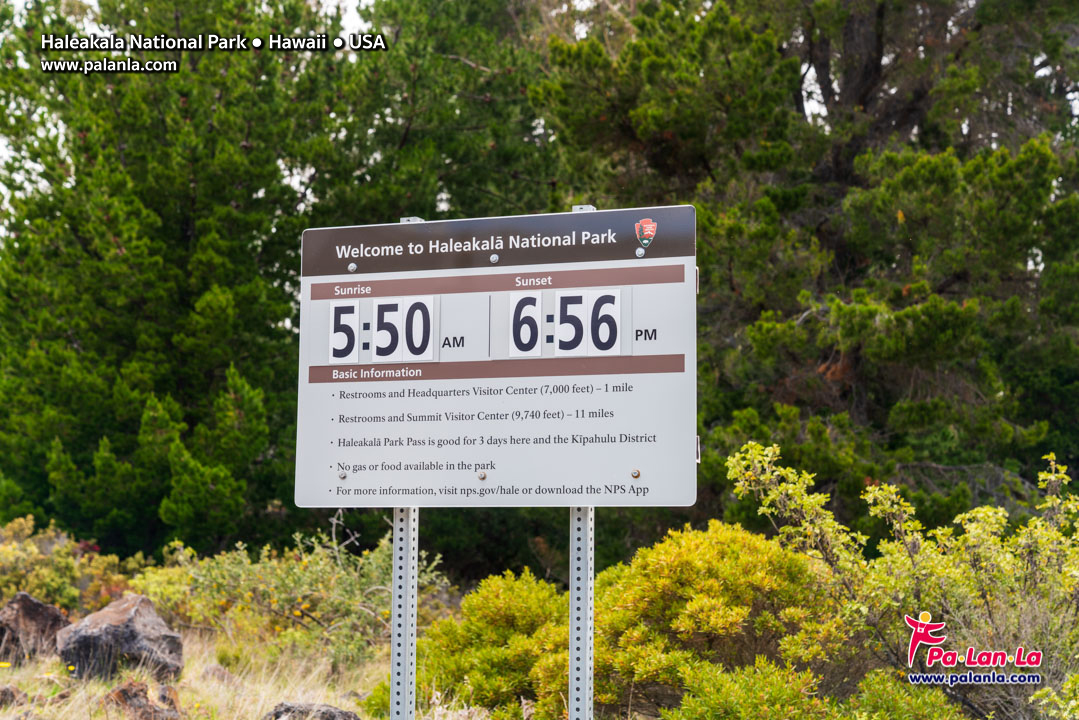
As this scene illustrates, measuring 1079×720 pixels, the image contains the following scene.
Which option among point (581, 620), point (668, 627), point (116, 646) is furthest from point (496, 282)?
point (116, 646)

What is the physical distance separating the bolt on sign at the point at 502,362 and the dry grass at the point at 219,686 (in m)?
2.01

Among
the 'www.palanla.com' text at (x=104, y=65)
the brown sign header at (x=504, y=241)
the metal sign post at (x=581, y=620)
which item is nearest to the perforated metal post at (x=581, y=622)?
the metal sign post at (x=581, y=620)

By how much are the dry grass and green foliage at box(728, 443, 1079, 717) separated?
261 centimetres

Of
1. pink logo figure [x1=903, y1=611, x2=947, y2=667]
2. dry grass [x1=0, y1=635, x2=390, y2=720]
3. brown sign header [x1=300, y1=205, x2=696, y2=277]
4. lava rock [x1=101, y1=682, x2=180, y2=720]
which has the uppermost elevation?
brown sign header [x1=300, y1=205, x2=696, y2=277]

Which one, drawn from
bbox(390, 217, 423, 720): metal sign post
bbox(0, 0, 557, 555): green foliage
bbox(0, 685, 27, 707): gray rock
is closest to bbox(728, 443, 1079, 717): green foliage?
bbox(390, 217, 423, 720): metal sign post

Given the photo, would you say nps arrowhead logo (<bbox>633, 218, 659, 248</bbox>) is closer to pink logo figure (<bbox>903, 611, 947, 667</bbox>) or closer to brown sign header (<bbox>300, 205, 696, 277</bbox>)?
brown sign header (<bbox>300, 205, 696, 277</bbox>)

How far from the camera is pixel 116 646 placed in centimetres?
612

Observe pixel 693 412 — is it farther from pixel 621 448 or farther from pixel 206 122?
pixel 206 122

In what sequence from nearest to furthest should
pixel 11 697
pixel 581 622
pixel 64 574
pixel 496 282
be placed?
pixel 581 622, pixel 496 282, pixel 11 697, pixel 64 574

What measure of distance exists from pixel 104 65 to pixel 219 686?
8.50 m

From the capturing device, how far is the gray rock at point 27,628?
22.2 feet

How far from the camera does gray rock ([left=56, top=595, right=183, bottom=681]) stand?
6.10 metres

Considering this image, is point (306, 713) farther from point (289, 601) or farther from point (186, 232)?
point (186, 232)

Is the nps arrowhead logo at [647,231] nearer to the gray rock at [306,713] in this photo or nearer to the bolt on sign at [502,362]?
the bolt on sign at [502,362]
